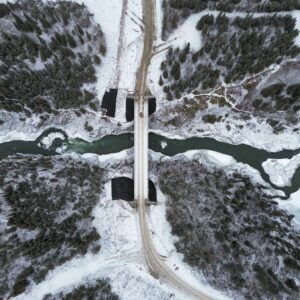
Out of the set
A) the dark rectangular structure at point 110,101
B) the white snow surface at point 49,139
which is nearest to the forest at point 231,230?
the dark rectangular structure at point 110,101

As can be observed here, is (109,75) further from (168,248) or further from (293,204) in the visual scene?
(293,204)

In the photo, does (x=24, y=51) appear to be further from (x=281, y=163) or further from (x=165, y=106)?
(x=281, y=163)

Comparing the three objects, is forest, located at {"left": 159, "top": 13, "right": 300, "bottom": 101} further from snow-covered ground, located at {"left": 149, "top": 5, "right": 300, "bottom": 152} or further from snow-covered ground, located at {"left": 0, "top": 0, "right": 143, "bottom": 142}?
snow-covered ground, located at {"left": 0, "top": 0, "right": 143, "bottom": 142}

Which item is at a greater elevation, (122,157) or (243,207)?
(122,157)

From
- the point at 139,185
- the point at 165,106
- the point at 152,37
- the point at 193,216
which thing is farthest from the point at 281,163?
the point at 152,37

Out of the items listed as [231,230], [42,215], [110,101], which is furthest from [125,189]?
[231,230]

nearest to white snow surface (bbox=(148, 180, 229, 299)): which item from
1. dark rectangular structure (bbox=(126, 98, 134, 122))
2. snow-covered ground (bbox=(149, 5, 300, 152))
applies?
snow-covered ground (bbox=(149, 5, 300, 152))
